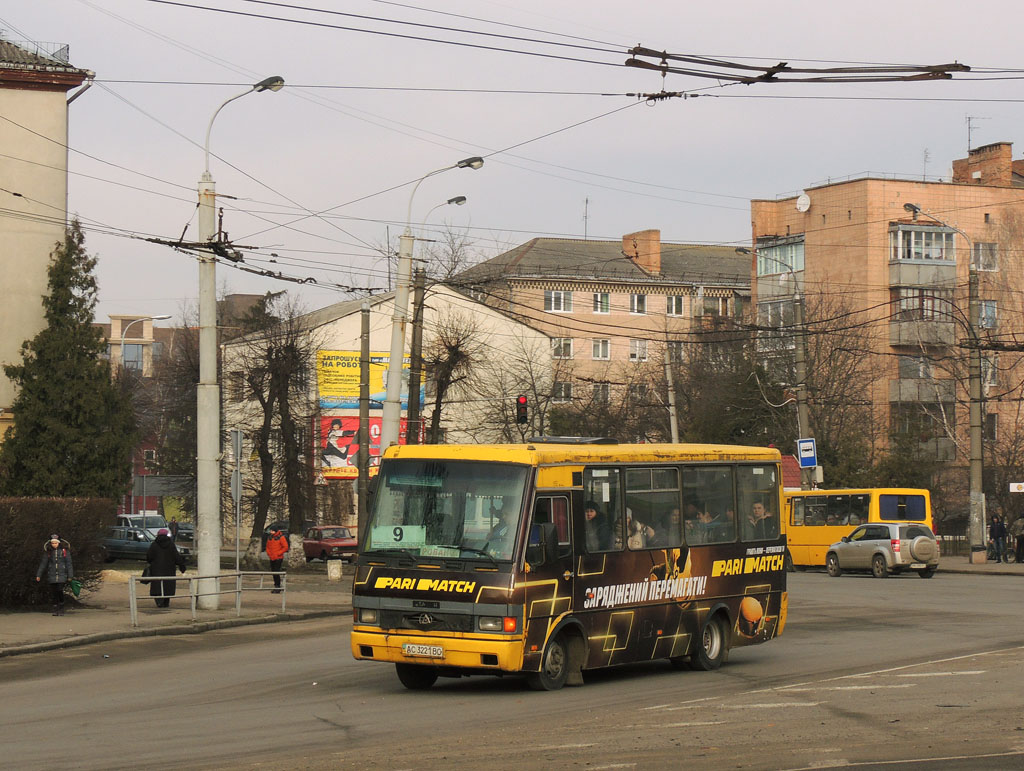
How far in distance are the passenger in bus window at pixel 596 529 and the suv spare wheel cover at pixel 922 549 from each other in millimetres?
24900

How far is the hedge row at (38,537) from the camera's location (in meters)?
22.8

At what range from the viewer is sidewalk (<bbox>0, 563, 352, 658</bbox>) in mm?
19328

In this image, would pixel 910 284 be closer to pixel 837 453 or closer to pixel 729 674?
pixel 837 453

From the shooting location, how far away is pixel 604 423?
63.9 meters

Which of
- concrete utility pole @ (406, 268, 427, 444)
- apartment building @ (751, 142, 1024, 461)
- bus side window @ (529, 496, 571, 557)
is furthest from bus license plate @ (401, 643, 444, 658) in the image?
apartment building @ (751, 142, 1024, 461)

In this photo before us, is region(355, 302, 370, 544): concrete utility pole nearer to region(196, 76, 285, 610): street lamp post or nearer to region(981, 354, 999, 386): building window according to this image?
region(196, 76, 285, 610): street lamp post

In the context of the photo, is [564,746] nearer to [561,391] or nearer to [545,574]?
[545,574]

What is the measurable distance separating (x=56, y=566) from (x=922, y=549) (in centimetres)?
2373

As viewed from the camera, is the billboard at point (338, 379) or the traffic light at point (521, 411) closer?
the traffic light at point (521, 411)

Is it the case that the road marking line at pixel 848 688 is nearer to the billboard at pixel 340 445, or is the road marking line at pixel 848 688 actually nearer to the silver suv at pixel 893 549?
the silver suv at pixel 893 549

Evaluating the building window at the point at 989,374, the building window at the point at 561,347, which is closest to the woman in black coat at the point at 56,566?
the building window at the point at 989,374

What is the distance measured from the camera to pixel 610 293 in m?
89.6

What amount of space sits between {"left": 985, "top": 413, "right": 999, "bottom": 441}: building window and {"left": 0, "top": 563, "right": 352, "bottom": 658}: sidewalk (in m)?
48.8

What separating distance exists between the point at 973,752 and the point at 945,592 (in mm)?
20886
